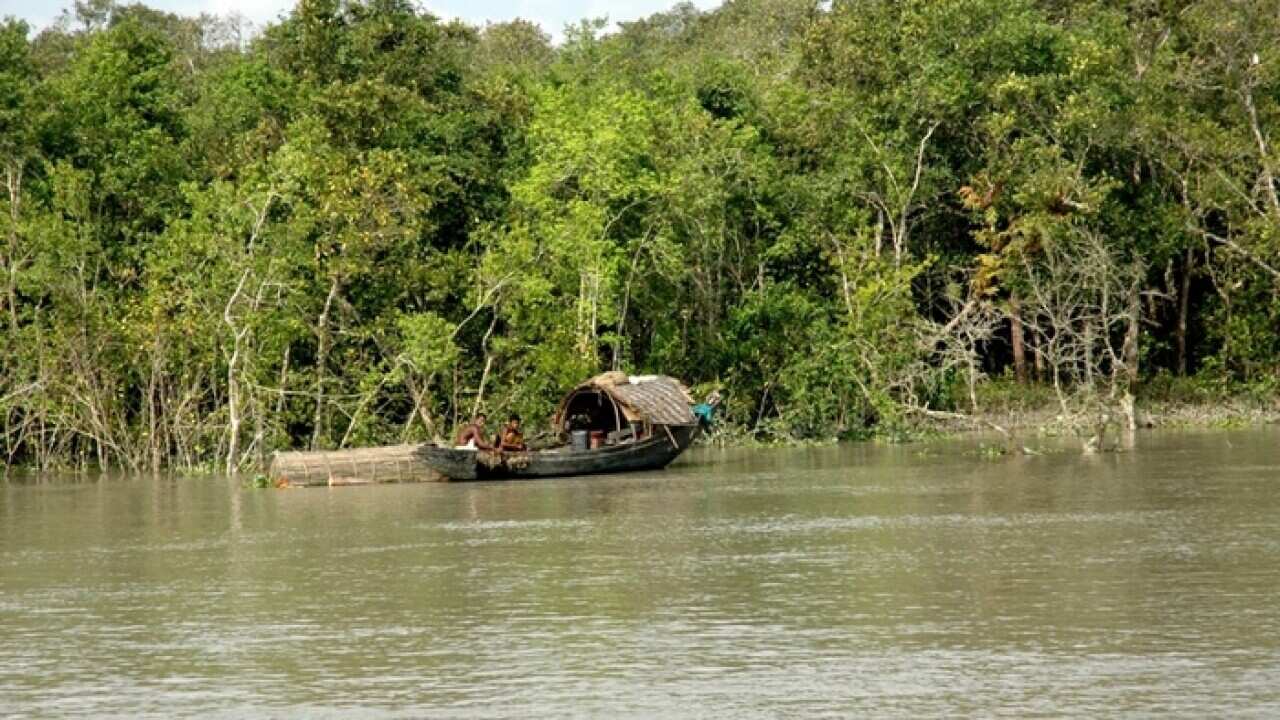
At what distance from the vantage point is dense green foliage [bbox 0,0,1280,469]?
3750 centimetres

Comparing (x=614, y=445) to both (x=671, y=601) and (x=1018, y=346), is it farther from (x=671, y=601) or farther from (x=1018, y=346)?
(x=671, y=601)

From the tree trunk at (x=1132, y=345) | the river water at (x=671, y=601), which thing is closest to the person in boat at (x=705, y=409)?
the river water at (x=671, y=601)

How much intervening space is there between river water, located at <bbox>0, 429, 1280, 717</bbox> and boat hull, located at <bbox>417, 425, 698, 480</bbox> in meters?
3.01

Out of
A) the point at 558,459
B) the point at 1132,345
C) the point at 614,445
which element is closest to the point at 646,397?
the point at 614,445

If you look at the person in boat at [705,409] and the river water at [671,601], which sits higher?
the person in boat at [705,409]

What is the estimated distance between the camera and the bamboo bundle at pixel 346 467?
1272 inches

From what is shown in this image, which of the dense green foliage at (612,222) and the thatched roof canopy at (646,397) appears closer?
the thatched roof canopy at (646,397)

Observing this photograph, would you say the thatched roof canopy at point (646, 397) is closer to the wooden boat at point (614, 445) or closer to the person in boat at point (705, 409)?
the wooden boat at point (614, 445)

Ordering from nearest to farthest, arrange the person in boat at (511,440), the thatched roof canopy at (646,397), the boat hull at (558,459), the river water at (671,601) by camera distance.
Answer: the river water at (671,601)
the boat hull at (558,459)
the person in boat at (511,440)
the thatched roof canopy at (646,397)

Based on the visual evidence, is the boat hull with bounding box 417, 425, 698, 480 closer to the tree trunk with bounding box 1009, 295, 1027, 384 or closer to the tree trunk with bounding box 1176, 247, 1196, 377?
the tree trunk with bounding box 1009, 295, 1027, 384

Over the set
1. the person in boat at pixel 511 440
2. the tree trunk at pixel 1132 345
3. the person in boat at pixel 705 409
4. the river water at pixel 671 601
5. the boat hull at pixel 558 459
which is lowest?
the river water at pixel 671 601

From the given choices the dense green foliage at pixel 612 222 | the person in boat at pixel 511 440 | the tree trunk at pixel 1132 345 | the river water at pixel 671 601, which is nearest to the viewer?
the river water at pixel 671 601

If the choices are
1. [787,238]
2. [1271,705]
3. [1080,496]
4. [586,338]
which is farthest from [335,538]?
[787,238]

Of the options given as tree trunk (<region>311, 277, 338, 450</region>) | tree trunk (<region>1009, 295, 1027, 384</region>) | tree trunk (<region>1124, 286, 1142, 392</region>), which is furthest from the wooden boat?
tree trunk (<region>1009, 295, 1027, 384</region>)
